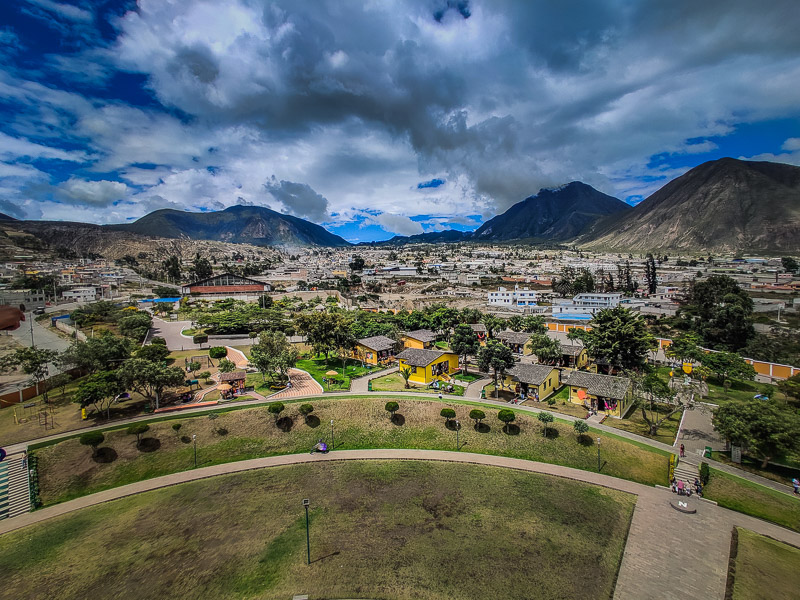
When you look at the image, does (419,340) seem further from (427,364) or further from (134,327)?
(134,327)

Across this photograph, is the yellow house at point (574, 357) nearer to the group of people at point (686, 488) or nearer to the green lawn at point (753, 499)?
the green lawn at point (753, 499)

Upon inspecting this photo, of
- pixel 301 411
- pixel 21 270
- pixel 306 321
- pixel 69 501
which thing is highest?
pixel 21 270

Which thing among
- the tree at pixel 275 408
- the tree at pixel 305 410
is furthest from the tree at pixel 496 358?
the tree at pixel 275 408

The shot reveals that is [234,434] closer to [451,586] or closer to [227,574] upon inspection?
[227,574]

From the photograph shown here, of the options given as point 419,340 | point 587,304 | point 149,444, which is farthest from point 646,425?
point 587,304

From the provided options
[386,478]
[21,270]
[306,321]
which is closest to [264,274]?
[21,270]

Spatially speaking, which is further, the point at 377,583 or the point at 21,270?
the point at 21,270
